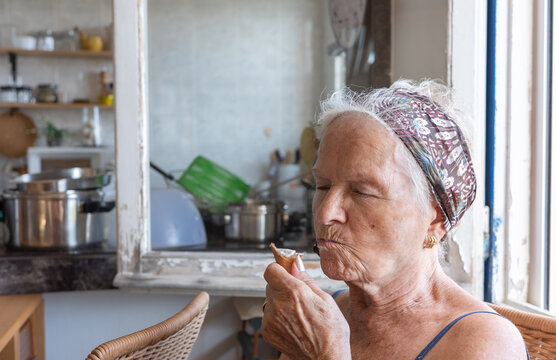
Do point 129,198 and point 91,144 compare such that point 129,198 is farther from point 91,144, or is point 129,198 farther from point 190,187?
point 91,144

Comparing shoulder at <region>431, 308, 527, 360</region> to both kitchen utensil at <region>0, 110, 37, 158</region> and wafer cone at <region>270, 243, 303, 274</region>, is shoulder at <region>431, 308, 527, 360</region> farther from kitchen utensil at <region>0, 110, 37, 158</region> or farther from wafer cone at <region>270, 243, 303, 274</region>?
kitchen utensil at <region>0, 110, 37, 158</region>

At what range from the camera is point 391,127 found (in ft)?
3.03

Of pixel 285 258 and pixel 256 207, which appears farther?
pixel 256 207

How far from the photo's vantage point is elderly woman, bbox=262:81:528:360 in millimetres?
851

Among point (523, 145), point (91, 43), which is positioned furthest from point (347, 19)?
point (91, 43)

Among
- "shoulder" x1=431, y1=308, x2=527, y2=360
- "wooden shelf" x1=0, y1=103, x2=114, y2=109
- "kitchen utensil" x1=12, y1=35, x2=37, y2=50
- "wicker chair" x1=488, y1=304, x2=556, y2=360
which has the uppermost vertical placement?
"kitchen utensil" x1=12, y1=35, x2=37, y2=50

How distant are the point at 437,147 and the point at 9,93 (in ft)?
16.9

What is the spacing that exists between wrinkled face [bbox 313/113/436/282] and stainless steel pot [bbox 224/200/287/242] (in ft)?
4.26

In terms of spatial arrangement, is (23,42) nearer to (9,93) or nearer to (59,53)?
(59,53)

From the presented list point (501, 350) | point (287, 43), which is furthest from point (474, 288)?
point (287, 43)

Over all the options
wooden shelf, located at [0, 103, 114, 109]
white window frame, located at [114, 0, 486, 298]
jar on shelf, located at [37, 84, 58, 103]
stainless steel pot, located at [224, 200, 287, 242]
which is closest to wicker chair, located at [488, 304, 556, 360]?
white window frame, located at [114, 0, 486, 298]

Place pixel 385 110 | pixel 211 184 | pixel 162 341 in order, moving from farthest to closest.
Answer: pixel 211 184 < pixel 162 341 < pixel 385 110

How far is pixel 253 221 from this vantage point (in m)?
2.25

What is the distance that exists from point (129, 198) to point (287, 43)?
363 centimetres
